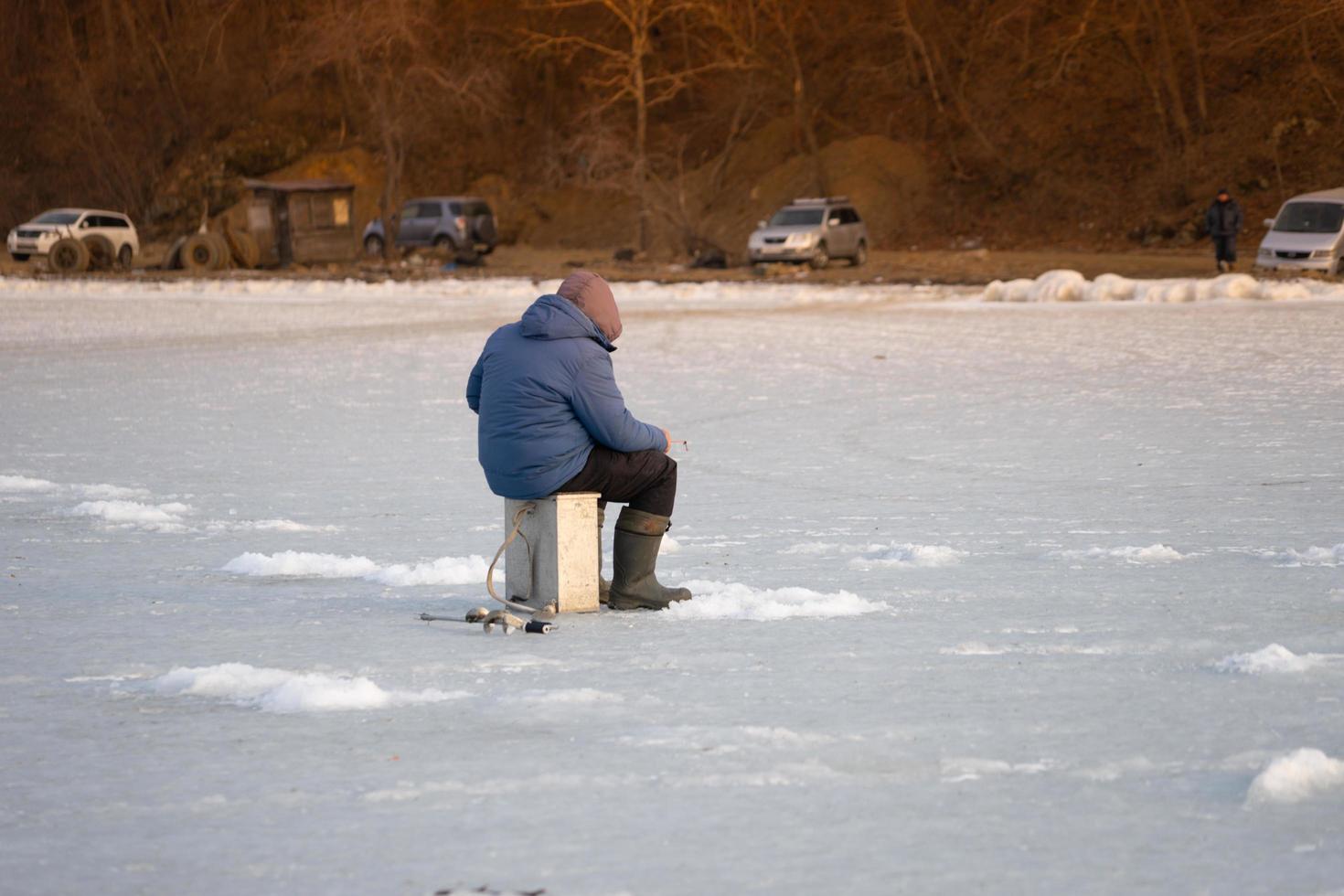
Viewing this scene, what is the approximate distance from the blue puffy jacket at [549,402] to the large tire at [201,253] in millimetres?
35191

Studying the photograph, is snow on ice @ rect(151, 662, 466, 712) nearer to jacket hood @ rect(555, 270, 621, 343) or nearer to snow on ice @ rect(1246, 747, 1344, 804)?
jacket hood @ rect(555, 270, 621, 343)

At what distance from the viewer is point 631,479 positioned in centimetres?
654

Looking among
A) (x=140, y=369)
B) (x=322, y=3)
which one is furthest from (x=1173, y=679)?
(x=322, y=3)

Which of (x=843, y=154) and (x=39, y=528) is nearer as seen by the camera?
(x=39, y=528)

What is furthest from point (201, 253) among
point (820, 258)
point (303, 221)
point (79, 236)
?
point (820, 258)

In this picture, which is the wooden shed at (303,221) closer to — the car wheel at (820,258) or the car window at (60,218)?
the car window at (60,218)

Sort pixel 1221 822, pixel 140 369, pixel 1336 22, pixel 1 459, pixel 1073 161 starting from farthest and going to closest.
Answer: pixel 1073 161, pixel 1336 22, pixel 140 369, pixel 1 459, pixel 1221 822

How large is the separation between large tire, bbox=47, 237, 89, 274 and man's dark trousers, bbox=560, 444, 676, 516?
3711cm

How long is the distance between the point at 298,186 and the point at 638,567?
1429 inches

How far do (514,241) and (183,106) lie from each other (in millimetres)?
17361

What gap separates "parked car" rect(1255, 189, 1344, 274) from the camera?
3017cm

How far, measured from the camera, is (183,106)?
6284 centimetres

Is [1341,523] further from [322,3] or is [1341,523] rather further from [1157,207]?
[322,3]

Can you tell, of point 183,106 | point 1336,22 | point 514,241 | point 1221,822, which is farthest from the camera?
point 183,106
